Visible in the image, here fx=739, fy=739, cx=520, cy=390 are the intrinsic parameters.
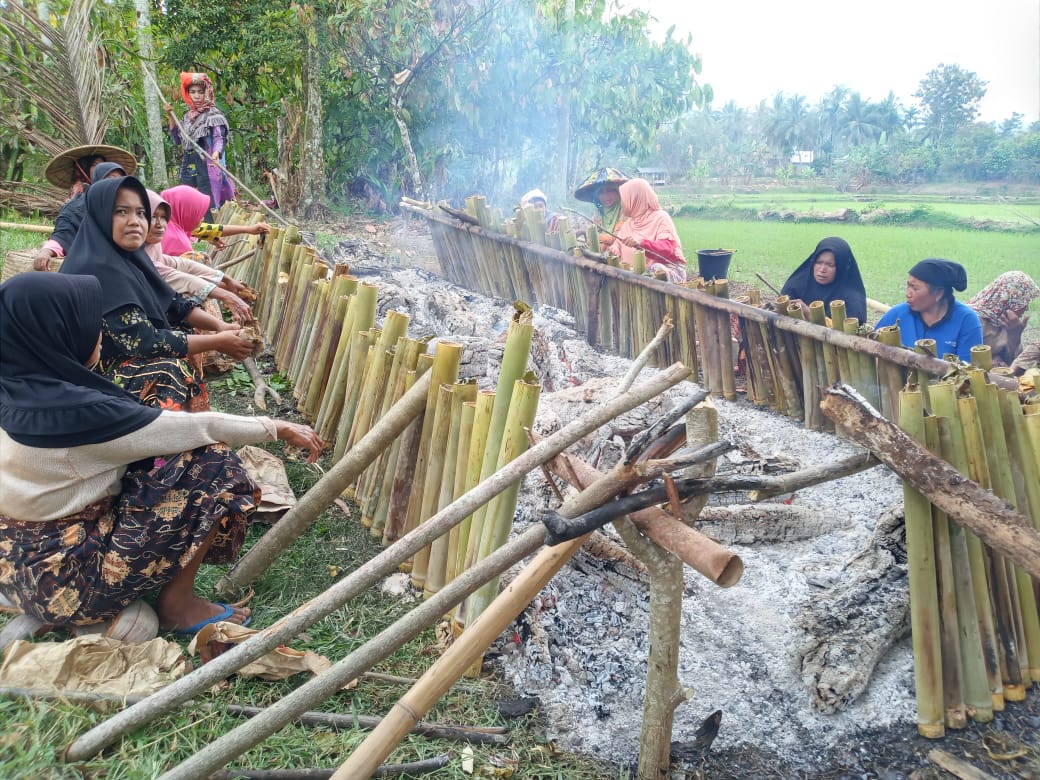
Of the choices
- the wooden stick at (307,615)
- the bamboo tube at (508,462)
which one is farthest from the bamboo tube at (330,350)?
the wooden stick at (307,615)

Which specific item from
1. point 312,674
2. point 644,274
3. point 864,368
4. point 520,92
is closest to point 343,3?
point 520,92

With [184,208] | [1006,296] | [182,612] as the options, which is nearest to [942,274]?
[1006,296]

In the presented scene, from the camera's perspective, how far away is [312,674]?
98.7 inches

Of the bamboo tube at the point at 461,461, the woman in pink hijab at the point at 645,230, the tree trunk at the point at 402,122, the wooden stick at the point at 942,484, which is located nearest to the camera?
the wooden stick at the point at 942,484

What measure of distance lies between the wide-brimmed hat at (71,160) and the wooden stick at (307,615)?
3.80 meters

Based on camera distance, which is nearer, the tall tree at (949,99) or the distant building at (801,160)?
the tall tree at (949,99)

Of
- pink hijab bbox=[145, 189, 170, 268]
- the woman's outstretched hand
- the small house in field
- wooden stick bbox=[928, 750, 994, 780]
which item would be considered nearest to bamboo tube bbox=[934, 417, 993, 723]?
wooden stick bbox=[928, 750, 994, 780]

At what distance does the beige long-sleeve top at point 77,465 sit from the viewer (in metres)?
2.31

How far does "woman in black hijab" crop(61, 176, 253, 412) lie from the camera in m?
2.87

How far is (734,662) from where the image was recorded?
2627 mm

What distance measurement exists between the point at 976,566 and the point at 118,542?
2794 mm

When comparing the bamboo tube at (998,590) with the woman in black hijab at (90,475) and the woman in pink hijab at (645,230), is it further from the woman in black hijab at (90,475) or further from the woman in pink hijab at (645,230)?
the woman in pink hijab at (645,230)

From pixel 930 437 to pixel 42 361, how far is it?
273 centimetres

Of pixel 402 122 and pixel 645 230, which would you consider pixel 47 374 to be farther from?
pixel 402 122
